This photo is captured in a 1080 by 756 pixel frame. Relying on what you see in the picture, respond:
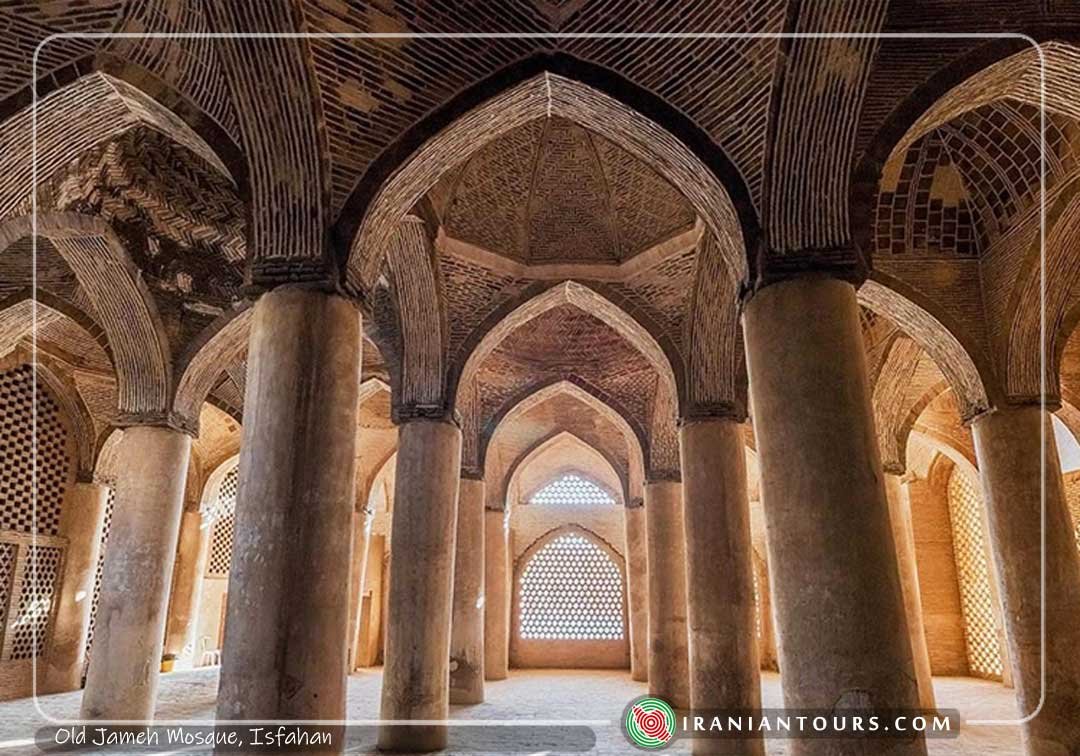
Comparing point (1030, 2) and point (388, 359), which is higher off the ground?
point (1030, 2)

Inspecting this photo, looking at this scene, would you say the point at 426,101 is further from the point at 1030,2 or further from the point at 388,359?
the point at 1030,2

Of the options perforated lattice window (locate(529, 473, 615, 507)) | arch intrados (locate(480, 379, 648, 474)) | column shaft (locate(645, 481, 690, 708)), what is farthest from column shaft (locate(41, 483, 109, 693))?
perforated lattice window (locate(529, 473, 615, 507))

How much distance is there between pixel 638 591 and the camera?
1517 cm

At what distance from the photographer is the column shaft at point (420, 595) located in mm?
7453

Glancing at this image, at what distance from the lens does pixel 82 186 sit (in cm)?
752

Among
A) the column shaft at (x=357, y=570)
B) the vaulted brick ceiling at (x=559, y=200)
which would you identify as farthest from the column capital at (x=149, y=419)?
the column shaft at (x=357, y=570)

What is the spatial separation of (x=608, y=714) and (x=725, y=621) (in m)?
3.21

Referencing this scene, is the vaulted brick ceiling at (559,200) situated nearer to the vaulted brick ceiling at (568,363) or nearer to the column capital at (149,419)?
the vaulted brick ceiling at (568,363)

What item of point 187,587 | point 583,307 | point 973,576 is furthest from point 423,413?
point 973,576

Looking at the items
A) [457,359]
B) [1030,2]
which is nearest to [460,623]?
[457,359]

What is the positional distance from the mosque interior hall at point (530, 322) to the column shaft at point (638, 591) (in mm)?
2861

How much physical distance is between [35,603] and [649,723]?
31.5ft

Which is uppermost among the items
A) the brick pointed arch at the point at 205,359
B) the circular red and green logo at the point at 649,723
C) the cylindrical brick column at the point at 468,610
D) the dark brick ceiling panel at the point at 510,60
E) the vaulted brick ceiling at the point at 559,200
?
the vaulted brick ceiling at the point at 559,200

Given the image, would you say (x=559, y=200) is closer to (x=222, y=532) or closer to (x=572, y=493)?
(x=572, y=493)
